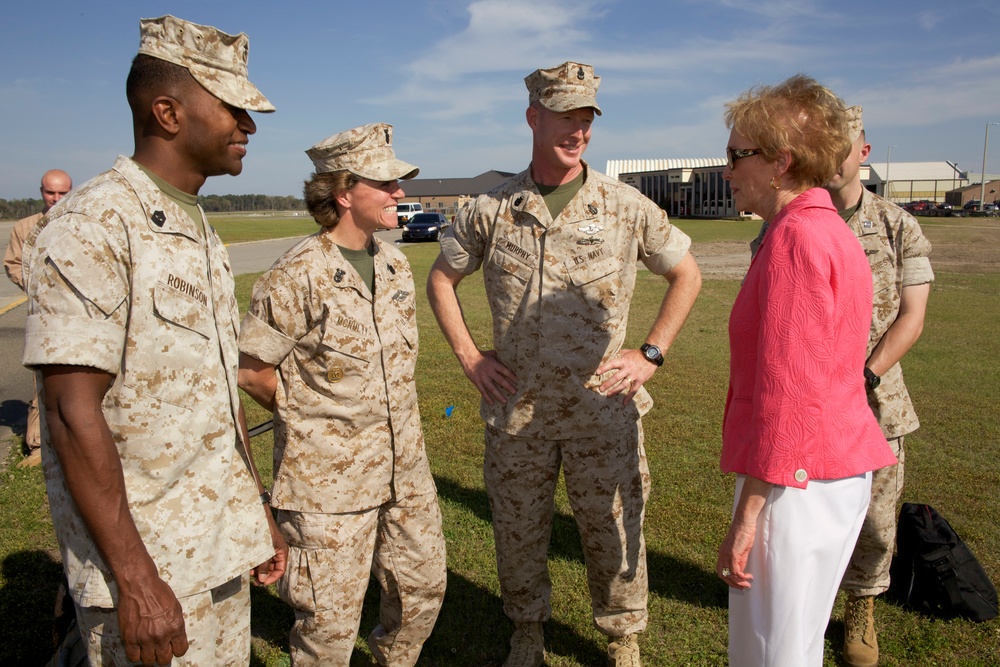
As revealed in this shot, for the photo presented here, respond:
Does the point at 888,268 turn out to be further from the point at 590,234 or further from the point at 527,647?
the point at 527,647

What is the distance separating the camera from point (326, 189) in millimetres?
3006

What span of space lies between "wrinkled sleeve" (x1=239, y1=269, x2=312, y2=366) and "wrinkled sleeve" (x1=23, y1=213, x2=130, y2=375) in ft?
3.29

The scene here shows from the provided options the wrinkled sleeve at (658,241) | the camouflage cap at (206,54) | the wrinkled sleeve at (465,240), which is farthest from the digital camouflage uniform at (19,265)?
the wrinkled sleeve at (658,241)

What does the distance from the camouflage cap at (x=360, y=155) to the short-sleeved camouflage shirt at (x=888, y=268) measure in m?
2.23

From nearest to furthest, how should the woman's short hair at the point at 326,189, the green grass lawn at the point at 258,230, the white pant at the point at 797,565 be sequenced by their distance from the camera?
the white pant at the point at 797,565, the woman's short hair at the point at 326,189, the green grass lawn at the point at 258,230

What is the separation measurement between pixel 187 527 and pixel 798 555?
5.61ft

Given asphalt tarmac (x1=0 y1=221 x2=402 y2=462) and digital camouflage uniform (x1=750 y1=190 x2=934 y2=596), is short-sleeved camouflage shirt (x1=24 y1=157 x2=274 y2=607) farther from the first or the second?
digital camouflage uniform (x1=750 y1=190 x2=934 y2=596)

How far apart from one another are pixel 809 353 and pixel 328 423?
6.01ft

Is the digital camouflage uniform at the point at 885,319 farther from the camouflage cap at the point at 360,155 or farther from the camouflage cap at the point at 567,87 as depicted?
the camouflage cap at the point at 360,155

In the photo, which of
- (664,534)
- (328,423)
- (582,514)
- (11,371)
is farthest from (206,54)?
(11,371)

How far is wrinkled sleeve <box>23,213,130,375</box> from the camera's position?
1684 millimetres

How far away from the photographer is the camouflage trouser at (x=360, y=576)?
2.86 m

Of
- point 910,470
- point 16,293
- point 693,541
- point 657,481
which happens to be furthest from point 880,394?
point 16,293

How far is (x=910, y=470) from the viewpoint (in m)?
5.80
